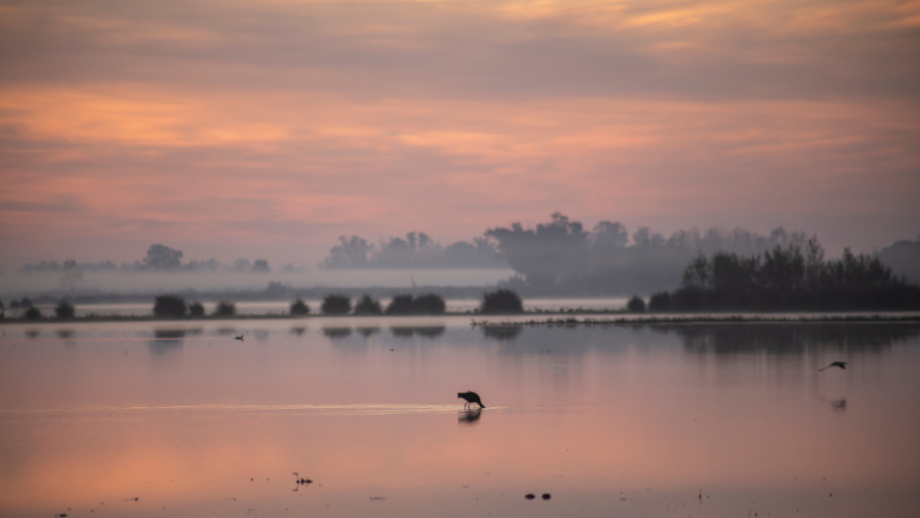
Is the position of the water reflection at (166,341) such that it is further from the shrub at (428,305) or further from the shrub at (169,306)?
the shrub at (428,305)

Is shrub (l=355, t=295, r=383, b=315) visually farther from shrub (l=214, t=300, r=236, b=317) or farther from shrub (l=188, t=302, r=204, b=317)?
shrub (l=188, t=302, r=204, b=317)

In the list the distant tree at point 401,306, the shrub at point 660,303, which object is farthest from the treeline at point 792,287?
the distant tree at point 401,306

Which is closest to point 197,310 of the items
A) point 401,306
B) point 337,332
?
point 401,306

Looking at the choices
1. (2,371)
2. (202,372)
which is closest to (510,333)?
(202,372)

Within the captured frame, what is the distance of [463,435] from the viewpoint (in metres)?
13.2

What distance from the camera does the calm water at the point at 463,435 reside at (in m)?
9.50

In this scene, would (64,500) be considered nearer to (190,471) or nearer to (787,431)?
(190,471)

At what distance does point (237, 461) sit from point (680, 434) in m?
6.97

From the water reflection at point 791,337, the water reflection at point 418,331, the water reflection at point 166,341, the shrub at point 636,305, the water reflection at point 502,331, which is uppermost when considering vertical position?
the shrub at point 636,305

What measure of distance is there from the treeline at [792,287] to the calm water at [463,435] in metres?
37.5

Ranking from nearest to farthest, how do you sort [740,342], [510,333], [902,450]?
[902,450], [740,342], [510,333]

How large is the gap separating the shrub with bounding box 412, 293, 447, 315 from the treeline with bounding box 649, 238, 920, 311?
55.6 ft

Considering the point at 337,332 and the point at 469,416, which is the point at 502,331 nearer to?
the point at 337,332

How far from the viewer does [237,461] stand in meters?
11.4
